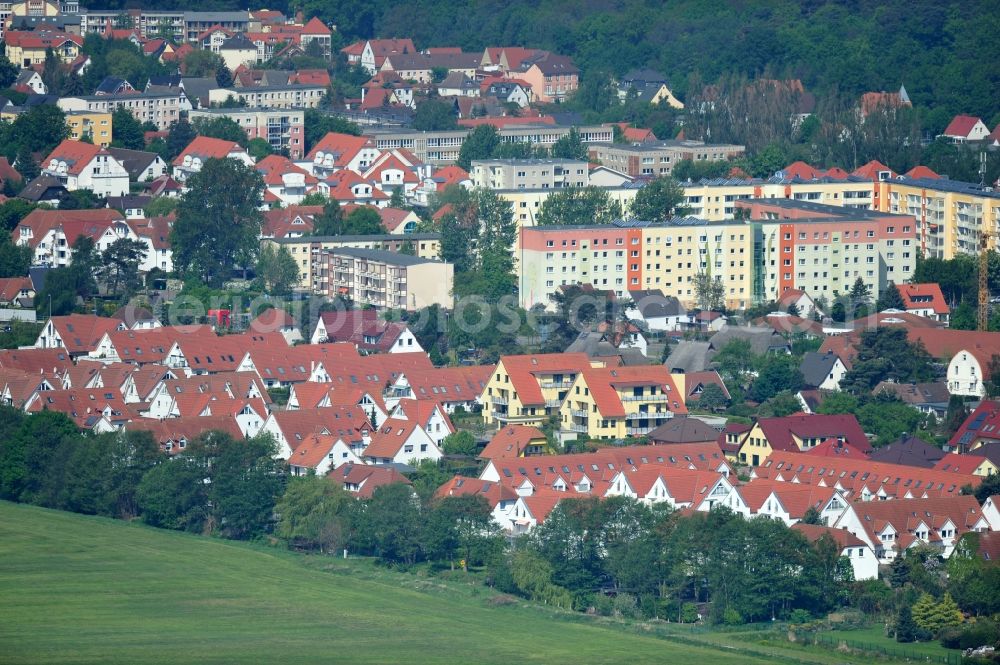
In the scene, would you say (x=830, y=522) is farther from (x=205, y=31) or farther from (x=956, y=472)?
(x=205, y=31)

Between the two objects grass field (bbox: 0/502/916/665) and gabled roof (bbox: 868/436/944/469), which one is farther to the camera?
gabled roof (bbox: 868/436/944/469)

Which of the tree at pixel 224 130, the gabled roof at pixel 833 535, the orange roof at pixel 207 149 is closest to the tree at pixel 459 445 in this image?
the gabled roof at pixel 833 535

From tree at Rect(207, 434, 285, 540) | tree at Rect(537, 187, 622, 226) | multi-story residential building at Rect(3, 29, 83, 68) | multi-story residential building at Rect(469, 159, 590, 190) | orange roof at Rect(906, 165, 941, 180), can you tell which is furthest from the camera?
multi-story residential building at Rect(3, 29, 83, 68)

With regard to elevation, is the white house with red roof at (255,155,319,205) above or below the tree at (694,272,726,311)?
above

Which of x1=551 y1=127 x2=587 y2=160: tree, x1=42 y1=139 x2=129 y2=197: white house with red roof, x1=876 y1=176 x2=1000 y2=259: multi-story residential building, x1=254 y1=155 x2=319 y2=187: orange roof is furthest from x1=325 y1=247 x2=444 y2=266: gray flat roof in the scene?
x1=876 y1=176 x2=1000 y2=259: multi-story residential building

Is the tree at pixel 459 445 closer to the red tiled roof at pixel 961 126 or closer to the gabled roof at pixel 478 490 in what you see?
the gabled roof at pixel 478 490

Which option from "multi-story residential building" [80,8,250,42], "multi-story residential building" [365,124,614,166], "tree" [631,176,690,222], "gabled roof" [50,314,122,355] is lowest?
"gabled roof" [50,314,122,355]

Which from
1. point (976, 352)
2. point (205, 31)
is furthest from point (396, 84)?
point (976, 352)

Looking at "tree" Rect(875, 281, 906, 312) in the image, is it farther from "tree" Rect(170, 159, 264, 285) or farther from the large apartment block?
"tree" Rect(170, 159, 264, 285)
